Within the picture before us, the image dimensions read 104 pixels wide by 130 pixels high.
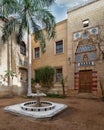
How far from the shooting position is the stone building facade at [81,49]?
1248cm

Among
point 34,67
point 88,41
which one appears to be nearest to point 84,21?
point 88,41

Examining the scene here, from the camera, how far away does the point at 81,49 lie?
13461 mm

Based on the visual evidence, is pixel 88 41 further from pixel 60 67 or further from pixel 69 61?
pixel 60 67

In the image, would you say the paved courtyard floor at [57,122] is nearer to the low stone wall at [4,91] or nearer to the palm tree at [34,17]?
the palm tree at [34,17]

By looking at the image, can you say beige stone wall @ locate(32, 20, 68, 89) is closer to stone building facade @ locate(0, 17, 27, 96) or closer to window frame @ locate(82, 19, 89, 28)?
stone building facade @ locate(0, 17, 27, 96)

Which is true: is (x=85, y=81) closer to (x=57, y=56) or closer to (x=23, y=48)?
(x=57, y=56)

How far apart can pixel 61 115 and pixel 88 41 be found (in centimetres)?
808

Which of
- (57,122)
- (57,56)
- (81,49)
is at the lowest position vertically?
(57,122)

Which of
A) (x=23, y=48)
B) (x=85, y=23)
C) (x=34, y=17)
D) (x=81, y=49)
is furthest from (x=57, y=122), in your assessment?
(x=23, y=48)

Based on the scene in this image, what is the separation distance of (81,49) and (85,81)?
8.91ft

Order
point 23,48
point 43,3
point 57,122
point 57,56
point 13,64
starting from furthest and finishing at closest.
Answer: point 23,48, point 57,56, point 13,64, point 43,3, point 57,122

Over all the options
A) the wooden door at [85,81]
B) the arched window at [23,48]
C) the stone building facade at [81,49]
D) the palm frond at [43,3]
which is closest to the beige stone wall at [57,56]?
the stone building facade at [81,49]

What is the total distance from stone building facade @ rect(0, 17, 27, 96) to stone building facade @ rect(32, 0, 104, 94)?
3090 mm

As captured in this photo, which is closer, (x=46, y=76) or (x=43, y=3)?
(x=43, y=3)
